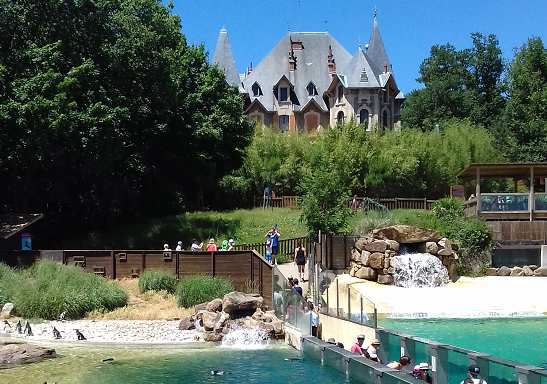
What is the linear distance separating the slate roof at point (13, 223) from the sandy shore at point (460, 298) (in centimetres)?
1293

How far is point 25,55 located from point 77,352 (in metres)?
→ 17.5

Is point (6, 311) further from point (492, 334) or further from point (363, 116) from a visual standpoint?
point (363, 116)

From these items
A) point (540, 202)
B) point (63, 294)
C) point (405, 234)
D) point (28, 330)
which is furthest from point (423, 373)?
point (540, 202)

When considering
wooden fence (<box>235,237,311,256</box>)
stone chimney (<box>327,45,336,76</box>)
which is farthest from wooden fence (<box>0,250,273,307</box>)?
stone chimney (<box>327,45,336,76</box>)

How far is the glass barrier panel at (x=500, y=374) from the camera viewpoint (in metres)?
11.2

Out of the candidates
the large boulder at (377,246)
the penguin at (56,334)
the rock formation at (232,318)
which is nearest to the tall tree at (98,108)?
the penguin at (56,334)

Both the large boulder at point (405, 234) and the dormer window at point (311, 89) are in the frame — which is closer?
the large boulder at point (405, 234)

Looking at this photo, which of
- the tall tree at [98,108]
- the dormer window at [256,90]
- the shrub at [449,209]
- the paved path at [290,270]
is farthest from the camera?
the dormer window at [256,90]

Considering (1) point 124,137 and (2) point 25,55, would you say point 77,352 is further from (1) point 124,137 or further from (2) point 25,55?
(1) point 124,137

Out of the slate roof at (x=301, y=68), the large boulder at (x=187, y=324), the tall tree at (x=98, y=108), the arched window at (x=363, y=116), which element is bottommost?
the large boulder at (x=187, y=324)

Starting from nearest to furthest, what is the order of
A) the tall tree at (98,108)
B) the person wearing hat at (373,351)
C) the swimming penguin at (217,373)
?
the person wearing hat at (373,351) < the swimming penguin at (217,373) < the tall tree at (98,108)

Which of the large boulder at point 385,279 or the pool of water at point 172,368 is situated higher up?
the large boulder at point 385,279

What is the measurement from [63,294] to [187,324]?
179 inches

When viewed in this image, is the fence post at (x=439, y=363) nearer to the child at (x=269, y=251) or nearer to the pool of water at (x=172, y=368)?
the pool of water at (x=172, y=368)
